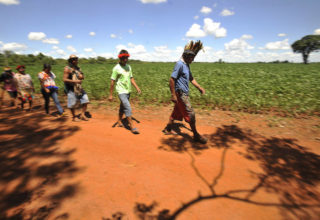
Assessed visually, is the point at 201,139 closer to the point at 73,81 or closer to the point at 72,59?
the point at 73,81

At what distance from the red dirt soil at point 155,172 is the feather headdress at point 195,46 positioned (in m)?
2.21

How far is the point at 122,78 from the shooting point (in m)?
4.40

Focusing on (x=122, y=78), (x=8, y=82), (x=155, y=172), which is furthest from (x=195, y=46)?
(x=8, y=82)

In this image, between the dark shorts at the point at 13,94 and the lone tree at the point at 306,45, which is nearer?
the dark shorts at the point at 13,94

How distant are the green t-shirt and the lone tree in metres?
89.7

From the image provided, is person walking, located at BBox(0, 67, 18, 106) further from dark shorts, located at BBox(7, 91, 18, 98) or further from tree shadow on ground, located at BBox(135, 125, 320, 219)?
tree shadow on ground, located at BBox(135, 125, 320, 219)

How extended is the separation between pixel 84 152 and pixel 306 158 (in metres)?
4.72

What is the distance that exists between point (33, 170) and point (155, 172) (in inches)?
81.9

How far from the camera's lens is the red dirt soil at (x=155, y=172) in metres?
2.23

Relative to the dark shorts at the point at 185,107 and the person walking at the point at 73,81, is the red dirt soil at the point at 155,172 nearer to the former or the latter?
the dark shorts at the point at 185,107

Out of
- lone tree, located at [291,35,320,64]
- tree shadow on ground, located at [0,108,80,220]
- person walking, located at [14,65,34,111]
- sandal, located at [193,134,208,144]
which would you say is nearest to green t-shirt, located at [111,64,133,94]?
tree shadow on ground, located at [0,108,80,220]

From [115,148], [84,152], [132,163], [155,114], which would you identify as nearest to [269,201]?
[132,163]

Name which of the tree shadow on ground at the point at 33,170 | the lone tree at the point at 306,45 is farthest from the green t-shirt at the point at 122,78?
the lone tree at the point at 306,45

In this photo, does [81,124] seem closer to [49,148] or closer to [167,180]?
[49,148]
